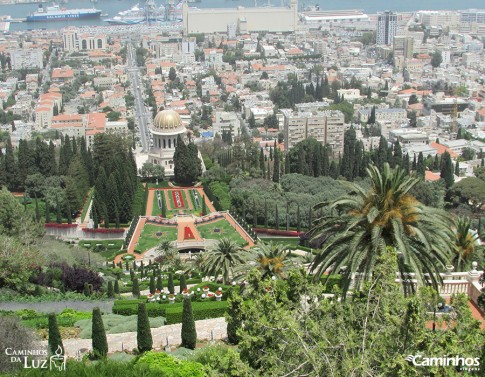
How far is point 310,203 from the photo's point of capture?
134ft

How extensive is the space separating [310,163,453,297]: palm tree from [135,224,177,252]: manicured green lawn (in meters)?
24.4

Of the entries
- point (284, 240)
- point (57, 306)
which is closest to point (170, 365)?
point (57, 306)

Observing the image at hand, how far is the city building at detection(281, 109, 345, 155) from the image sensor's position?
67.4 meters

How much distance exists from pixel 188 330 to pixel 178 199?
2847cm

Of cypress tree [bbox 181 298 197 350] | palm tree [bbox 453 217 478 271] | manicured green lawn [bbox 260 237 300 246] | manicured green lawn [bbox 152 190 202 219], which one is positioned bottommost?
manicured green lawn [bbox 260 237 300 246]

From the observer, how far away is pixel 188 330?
17578 mm

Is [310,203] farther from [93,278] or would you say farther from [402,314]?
[402,314]

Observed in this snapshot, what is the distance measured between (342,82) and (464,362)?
8920 cm

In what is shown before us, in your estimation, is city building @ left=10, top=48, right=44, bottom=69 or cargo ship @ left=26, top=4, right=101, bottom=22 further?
cargo ship @ left=26, top=4, right=101, bottom=22

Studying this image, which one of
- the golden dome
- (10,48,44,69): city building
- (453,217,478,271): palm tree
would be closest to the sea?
(10,48,44,69): city building

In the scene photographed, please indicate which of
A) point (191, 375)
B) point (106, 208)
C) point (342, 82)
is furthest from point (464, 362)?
point (342, 82)

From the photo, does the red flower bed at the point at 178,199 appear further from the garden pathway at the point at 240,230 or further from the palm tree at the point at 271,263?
the palm tree at the point at 271,263

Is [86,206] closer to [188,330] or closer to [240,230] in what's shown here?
[240,230]

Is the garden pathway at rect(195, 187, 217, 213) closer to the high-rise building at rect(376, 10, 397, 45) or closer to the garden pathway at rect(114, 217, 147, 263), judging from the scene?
the garden pathway at rect(114, 217, 147, 263)
